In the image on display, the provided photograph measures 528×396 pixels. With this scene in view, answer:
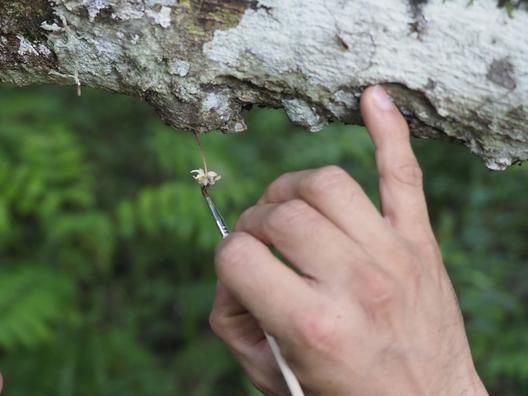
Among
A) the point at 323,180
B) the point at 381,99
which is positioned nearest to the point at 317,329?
the point at 323,180

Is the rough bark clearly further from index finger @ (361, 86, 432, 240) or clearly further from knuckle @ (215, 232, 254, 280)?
knuckle @ (215, 232, 254, 280)

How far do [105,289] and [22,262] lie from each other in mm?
503

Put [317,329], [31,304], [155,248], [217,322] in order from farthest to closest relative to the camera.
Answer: [155,248] < [31,304] < [217,322] < [317,329]

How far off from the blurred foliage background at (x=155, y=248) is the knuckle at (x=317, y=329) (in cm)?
178

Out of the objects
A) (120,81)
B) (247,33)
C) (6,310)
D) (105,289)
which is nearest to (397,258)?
(247,33)

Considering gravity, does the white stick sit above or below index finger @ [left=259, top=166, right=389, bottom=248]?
below

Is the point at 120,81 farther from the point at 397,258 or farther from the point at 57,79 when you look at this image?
the point at 397,258

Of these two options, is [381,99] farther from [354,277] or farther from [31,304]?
[31,304]

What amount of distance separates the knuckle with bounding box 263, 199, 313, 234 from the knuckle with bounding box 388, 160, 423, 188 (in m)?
0.12

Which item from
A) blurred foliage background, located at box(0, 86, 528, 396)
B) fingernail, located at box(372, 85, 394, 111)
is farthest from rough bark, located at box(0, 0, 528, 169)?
blurred foliage background, located at box(0, 86, 528, 396)

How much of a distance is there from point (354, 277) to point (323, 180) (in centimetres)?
13

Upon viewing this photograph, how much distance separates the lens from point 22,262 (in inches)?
122

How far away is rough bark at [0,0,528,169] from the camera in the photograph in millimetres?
901

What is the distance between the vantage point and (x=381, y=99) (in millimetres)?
935
